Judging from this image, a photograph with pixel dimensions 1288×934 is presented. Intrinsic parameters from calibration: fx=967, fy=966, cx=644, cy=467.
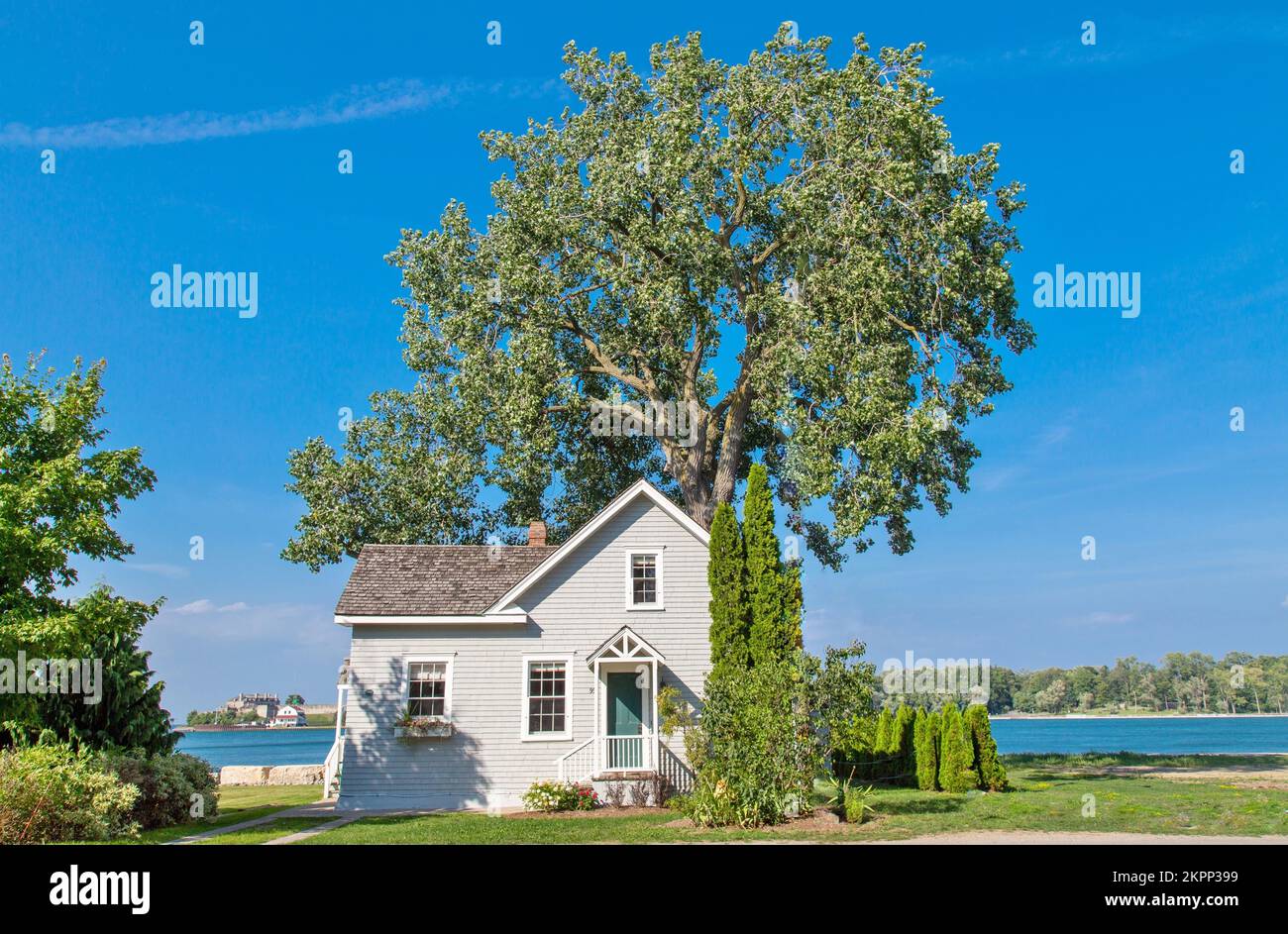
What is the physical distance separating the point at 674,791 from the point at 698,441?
38.6ft

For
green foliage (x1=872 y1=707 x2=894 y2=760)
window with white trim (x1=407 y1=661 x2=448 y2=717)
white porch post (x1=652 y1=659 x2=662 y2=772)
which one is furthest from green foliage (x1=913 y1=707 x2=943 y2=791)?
window with white trim (x1=407 y1=661 x2=448 y2=717)

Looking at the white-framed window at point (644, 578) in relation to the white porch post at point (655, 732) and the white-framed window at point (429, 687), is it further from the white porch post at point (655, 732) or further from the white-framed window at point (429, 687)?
the white-framed window at point (429, 687)

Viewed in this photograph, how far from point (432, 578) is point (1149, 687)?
131 metres

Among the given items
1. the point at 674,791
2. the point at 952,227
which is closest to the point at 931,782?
the point at 674,791

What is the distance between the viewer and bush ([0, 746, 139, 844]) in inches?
587

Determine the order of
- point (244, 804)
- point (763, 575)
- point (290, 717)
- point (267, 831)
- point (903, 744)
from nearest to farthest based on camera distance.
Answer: point (267, 831), point (763, 575), point (244, 804), point (903, 744), point (290, 717)

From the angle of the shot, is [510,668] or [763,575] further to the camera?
[510,668]

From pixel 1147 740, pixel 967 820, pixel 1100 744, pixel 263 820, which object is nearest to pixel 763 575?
pixel 967 820

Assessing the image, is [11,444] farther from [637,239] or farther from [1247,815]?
[1247,815]

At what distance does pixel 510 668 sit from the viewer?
23.1 meters

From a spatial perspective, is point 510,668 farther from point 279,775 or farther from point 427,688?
point 279,775

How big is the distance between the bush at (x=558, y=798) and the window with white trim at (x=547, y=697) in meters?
1.68

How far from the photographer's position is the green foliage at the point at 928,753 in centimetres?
2291
